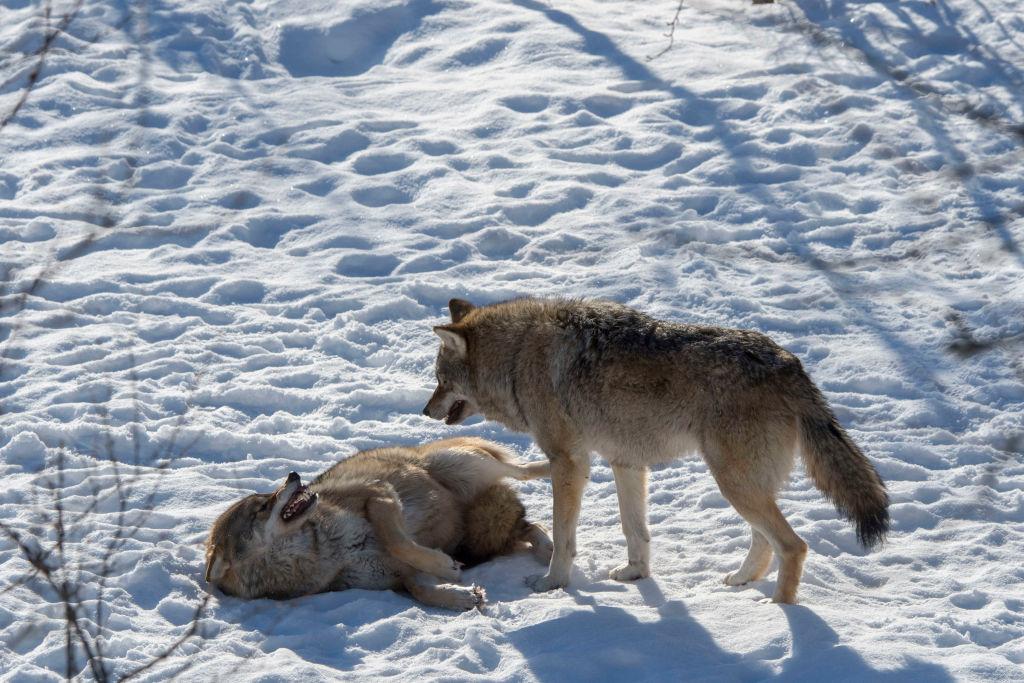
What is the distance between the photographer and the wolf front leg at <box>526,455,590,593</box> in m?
6.38

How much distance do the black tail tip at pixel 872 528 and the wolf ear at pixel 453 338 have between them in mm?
2536

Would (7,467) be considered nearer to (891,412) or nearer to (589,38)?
(891,412)

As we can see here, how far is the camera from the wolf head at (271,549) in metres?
6.30

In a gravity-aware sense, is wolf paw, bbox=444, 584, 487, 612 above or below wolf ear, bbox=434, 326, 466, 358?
below

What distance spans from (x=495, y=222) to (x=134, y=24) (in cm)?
648

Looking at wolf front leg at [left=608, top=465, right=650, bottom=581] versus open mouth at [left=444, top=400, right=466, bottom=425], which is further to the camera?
open mouth at [left=444, top=400, right=466, bottom=425]

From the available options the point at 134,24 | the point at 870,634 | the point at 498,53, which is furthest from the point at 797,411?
the point at 134,24

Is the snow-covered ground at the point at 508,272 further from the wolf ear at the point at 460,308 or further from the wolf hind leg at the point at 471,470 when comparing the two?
the wolf ear at the point at 460,308

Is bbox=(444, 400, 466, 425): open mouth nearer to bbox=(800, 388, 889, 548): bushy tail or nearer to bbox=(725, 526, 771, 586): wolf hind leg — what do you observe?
bbox=(725, 526, 771, 586): wolf hind leg

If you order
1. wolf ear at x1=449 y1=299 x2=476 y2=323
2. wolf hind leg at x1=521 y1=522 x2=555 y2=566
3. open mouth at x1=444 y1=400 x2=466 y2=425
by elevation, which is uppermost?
wolf ear at x1=449 y1=299 x2=476 y2=323

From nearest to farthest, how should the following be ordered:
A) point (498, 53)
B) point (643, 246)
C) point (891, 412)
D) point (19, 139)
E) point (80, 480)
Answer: point (80, 480), point (891, 412), point (643, 246), point (19, 139), point (498, 53)

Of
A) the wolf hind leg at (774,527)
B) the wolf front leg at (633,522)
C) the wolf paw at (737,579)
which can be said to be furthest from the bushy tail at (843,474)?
the wolf front leg at (633,522)

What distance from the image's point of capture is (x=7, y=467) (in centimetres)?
768

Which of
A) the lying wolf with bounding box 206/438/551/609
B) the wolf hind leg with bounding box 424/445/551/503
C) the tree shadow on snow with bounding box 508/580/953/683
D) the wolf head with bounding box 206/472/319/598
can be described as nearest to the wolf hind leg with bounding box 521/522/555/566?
the lying wolf with bounding box 206/438/551/609
